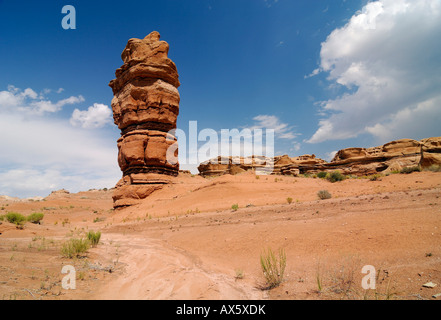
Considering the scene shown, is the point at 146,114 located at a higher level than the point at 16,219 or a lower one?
higher

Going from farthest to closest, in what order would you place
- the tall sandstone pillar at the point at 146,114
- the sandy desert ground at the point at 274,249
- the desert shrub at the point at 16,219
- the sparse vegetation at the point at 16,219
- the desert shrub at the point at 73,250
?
the tall sandstone pillar at the point at 146,114 → the desert shrub at the point at 16,219 → the sparse vegetation at the point at 16,219 → the desert shrub at the point at 73,250 → the sandy desert ground at the point at 274,249

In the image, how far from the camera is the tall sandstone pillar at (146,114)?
24.2 m

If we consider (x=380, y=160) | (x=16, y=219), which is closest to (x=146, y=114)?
(x=16, y=219)

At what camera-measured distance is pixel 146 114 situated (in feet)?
83.6

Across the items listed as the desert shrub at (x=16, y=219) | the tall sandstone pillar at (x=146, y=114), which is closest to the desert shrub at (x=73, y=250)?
the desert shrub at (x=16, y=219)

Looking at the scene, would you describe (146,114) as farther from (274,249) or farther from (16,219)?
(274,249)

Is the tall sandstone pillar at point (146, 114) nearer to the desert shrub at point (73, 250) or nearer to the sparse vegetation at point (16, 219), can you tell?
the sparse vegetation at point (16, 219)

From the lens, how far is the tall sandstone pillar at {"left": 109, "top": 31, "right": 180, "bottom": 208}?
24.2 metres

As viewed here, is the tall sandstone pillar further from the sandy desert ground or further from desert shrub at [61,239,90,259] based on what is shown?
desert shrub at [61,239,90,259]

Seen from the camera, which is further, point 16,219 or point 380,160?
point 380,160

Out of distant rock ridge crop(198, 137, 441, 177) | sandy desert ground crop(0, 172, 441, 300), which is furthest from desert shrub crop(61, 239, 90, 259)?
distant rock ridge crop(198, 137, 441, 177)

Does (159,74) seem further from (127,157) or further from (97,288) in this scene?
(97,288)

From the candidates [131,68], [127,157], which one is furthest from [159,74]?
[127,157]

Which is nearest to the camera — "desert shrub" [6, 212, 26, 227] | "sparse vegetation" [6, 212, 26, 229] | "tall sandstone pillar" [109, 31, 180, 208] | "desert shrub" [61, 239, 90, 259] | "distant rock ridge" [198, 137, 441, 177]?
"desert shrub" [61, 239, 90, 259]
